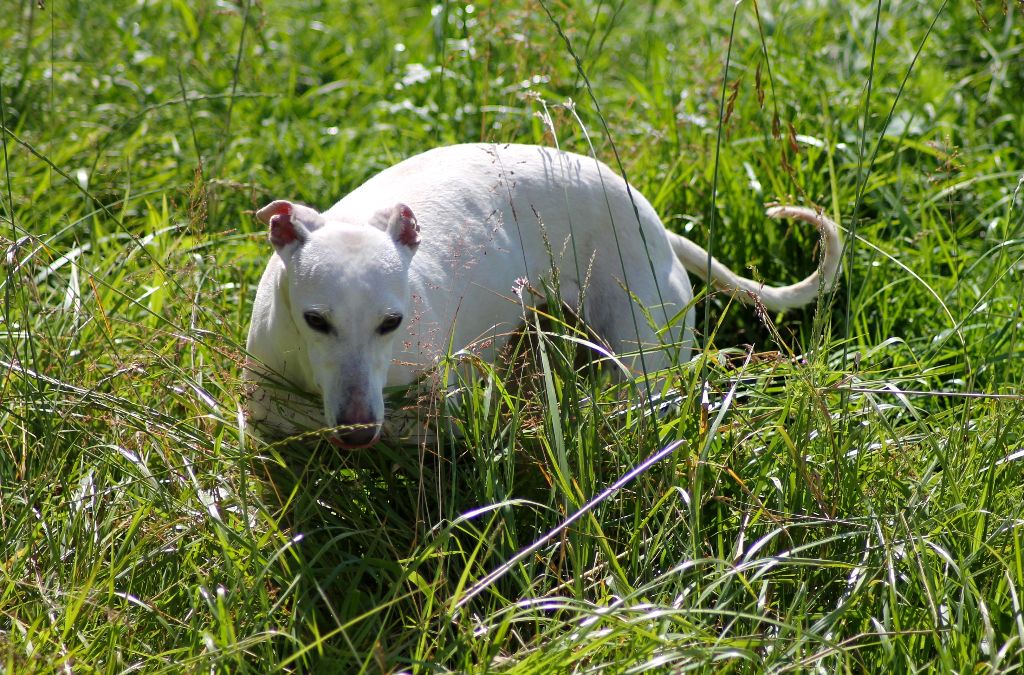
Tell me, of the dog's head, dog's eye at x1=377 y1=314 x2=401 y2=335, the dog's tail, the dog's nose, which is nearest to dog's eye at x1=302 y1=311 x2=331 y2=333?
the dog's head

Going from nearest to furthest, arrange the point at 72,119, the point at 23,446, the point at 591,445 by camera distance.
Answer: the point at 591,445 → the point at 23,446 → the point at 72,119

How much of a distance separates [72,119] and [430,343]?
8.89 ft

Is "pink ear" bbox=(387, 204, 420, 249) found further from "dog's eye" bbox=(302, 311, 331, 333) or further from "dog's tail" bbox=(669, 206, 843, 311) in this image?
"dog's tail" bbox=(669, 206, 843, 311)

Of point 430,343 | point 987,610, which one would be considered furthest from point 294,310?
point 987,610

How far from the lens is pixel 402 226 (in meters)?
2.78

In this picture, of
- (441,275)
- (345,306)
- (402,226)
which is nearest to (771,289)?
(441,275)

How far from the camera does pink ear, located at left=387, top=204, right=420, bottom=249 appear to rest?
2.77 m

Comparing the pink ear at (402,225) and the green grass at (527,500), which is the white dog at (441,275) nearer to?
the pink ear at (402,225)

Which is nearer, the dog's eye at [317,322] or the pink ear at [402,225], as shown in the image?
the dog's eye at [317,322]

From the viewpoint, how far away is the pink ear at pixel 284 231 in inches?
105

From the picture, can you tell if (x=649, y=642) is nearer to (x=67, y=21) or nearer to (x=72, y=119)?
(x=72, y=119)

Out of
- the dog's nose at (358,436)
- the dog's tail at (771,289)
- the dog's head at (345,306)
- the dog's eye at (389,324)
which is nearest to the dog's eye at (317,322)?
the dog's head at (345,306)

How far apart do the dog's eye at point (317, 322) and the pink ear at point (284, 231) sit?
0.22m

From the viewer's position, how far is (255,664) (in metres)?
2.33
